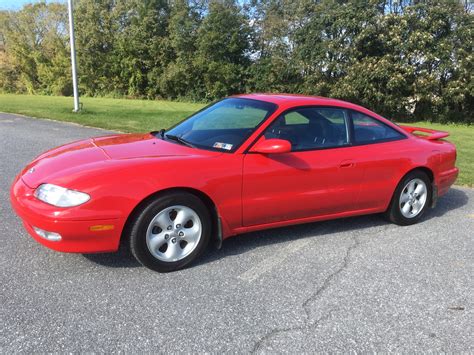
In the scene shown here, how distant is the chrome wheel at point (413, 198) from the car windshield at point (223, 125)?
187 cm

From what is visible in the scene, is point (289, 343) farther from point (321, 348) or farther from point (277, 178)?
point (277, 178)

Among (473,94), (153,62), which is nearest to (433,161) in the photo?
(473,94)

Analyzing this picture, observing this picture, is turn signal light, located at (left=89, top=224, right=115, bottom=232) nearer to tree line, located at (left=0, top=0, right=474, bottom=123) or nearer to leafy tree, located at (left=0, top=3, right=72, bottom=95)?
tree line, located at (left=0, top=0, right=474, bottom=123)

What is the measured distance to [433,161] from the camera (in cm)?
497

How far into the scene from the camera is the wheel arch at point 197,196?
3381 millimetres

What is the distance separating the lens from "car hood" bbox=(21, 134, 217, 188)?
3.45 m

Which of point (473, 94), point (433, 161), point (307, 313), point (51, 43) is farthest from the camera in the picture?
point (51, 43)

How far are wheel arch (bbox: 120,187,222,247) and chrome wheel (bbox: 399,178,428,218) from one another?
2.25m

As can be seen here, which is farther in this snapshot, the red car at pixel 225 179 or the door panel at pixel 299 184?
the door panel at pixel 299 184

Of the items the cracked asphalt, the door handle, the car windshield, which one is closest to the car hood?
the car windshield

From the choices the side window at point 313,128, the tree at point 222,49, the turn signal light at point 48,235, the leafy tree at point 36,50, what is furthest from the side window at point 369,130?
the leafy tree at point 36,50

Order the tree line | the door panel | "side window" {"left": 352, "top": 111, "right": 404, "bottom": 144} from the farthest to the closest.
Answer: the tree line, "side window" {"left": 352, "top": 111, "right": 404, "bottom": 144}, the door panel

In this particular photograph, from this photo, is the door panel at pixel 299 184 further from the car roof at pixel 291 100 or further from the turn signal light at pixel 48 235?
the turn signal light at pixel 48 235

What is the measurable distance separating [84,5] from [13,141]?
39613 millimetres
